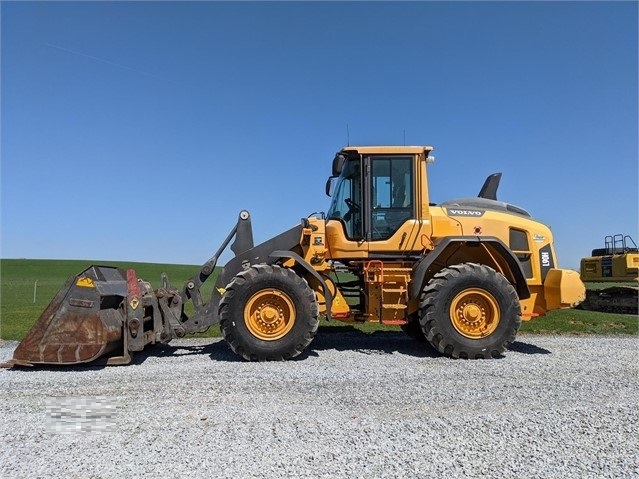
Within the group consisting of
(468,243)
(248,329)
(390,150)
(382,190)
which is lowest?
(248,329)

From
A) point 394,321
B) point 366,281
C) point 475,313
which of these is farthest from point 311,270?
point 475,313

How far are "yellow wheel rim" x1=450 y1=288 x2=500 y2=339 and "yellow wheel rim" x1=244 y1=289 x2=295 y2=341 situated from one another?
2496mm

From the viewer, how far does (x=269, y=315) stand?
23.9ft

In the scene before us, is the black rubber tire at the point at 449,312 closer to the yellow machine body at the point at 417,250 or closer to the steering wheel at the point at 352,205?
the yellow machine body at the point at 417,250

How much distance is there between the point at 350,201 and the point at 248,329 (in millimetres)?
2757

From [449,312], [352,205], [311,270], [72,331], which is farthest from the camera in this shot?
[352,205]

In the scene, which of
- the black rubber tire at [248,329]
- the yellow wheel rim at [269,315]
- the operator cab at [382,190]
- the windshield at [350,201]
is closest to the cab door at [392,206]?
the operator cab at [382,190]

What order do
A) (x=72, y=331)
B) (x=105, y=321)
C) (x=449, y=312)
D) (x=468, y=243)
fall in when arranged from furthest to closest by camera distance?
(x=468, y=243) < (x=449, y=312) < (x=105, y=321) < (x=72, y=331)

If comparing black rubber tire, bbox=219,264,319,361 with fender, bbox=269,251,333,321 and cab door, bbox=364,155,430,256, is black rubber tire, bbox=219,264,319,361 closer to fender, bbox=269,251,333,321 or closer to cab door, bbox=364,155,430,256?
fender, bbox=269,251,333,321

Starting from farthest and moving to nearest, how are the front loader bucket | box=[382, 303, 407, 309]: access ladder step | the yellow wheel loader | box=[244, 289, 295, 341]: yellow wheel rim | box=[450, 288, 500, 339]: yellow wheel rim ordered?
box=[382, 303, 407, 309]: access ladder step
box=[450, 288, 500, 339]: yellow wheel rim
box=[244, 289, 295, 341]: yellow wheel rim
the yellow wheel loader
the front loader bucket

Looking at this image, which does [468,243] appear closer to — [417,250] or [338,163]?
[417,250]

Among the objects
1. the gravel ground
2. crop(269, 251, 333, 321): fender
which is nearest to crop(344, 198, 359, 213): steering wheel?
crop(269, 251, 333, 321): fender

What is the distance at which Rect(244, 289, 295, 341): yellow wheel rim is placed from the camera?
23.8 feet

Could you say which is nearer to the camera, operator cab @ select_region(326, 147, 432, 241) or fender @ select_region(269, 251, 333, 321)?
fender @ select_region(269, 251, 333, 321)
